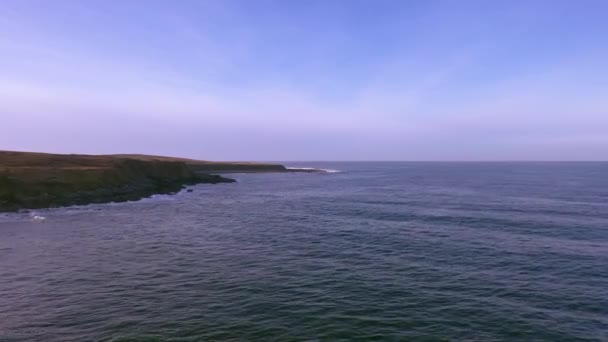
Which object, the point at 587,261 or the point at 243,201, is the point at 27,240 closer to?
the point at 243,201

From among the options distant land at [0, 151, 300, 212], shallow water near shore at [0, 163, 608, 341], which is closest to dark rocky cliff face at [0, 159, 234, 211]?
distant land at [0, 151, 300, 212]

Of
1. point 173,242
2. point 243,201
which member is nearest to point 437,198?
point 243,201

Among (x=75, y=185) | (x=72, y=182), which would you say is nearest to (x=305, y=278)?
(x=75, y=185)

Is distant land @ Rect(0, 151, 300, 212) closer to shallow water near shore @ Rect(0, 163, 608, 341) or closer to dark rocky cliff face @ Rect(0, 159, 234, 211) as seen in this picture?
dark rocky cliff face @ Rect(0, 159, 234, 211)

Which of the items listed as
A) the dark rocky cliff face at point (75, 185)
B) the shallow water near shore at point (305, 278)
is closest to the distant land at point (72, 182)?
the dark rocky cliff face at point (75, 185)

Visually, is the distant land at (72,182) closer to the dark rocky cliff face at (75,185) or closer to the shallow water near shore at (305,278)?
the dark rocky cliff face at (75,185)

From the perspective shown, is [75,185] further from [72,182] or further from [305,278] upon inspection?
[305,278]

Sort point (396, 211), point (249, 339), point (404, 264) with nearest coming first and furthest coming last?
point (249, 339), point (404, 264), point (396, 211)
